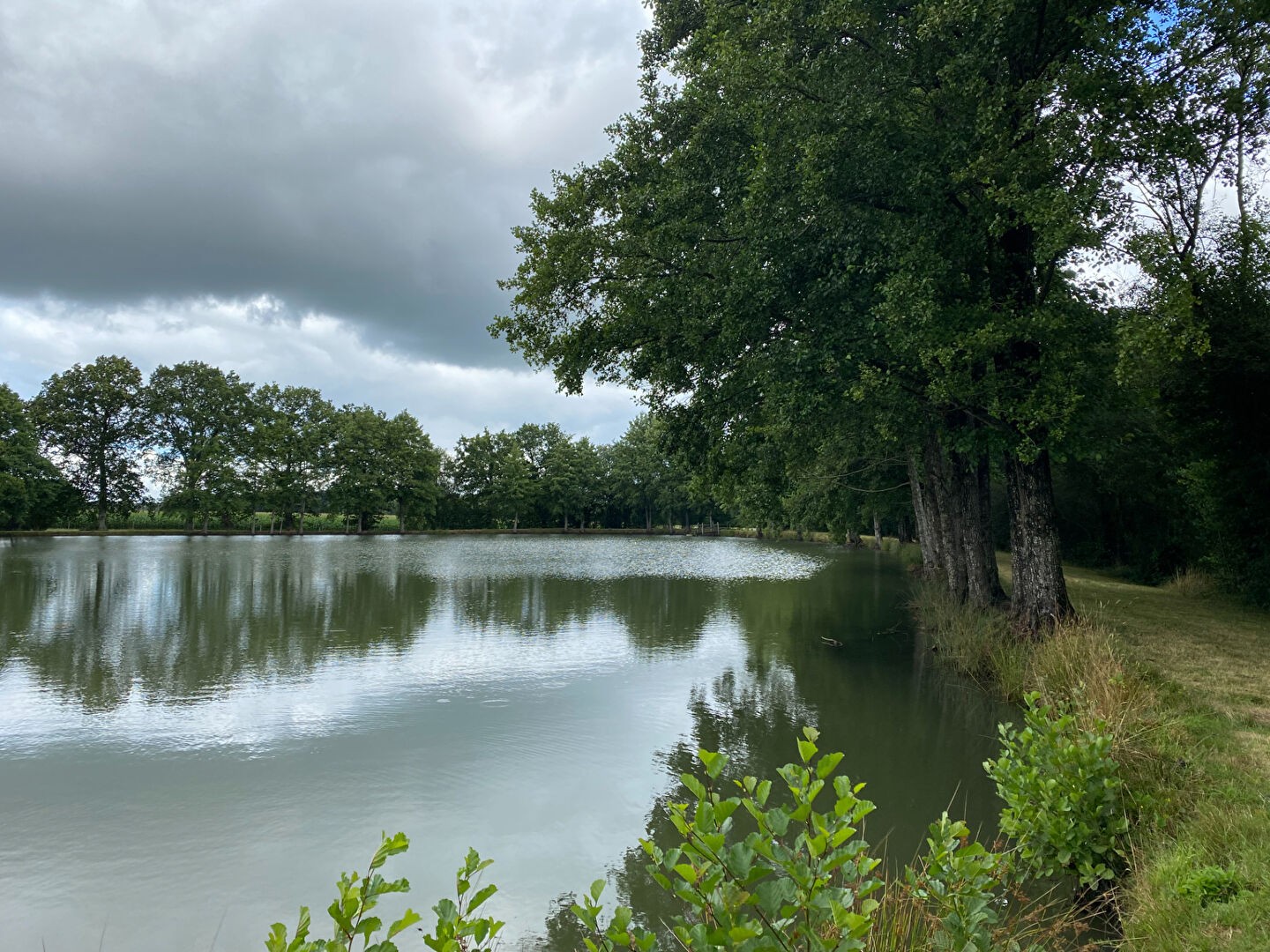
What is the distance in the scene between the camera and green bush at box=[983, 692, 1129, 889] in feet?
13.4

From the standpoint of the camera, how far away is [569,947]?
4234 millimetres

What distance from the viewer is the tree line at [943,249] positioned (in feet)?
27.8

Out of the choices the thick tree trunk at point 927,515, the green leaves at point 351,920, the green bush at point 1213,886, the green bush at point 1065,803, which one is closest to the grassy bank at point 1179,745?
the green bush at point 1213,886

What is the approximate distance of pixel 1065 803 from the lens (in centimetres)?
407

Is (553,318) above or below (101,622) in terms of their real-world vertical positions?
above

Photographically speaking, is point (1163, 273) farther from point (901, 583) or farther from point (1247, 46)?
point (901, 583)

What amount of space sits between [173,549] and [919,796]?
41639 millimetres

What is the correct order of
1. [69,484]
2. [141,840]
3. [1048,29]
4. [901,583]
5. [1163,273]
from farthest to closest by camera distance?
[69,484], [901,583], [1048,29], [1163,273], [141,840]

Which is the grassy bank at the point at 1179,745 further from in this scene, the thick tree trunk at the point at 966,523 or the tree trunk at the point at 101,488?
the tree trunk at the point at 101,488

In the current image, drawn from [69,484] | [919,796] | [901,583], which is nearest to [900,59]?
[919,796]

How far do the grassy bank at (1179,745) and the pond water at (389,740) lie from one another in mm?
1222

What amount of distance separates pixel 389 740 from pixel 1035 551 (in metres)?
9.42

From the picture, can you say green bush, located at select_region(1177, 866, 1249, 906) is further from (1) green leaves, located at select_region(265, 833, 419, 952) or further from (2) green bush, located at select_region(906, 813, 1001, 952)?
(1) green leaves, located at select_region(265, 833, 419, 952)

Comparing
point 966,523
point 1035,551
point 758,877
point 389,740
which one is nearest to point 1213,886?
point 758,877
